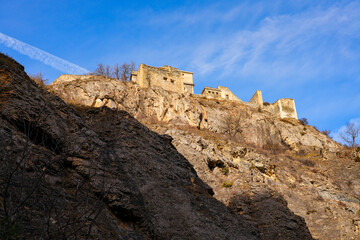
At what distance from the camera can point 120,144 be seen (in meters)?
15.2

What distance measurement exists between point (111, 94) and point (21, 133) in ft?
107

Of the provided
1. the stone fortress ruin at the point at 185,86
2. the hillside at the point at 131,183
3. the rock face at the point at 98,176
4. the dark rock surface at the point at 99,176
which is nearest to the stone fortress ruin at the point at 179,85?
the stone fortress ruin at the point at 185,86

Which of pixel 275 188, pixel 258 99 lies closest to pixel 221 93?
pixel 258 99

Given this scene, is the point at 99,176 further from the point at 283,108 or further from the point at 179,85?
the point at 283,108

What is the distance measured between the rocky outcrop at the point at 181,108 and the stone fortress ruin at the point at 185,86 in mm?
5374

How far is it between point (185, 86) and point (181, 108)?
62.1ft

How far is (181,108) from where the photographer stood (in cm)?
4672

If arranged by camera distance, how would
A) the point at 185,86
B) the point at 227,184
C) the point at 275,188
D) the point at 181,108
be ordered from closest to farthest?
the point at 227,184, the point at 275,188, the point at 181,108, the point at 185,86

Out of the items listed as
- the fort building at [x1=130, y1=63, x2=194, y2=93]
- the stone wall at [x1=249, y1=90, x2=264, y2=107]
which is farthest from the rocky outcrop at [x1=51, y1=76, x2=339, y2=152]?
the stone wall at [x1=249, y1=90, x2=264, y2=107]

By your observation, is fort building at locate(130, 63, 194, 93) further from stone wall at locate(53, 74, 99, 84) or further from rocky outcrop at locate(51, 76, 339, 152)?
stone wall at locate(53, 74, 99, 84)

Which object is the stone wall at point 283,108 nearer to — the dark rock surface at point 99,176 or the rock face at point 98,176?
the rock face at point 98,176

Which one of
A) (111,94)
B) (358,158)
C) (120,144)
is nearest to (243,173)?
(120,144)

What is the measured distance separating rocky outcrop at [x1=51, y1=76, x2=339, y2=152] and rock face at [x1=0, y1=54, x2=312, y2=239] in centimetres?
2129

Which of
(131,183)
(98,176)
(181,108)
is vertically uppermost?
(181,108)
